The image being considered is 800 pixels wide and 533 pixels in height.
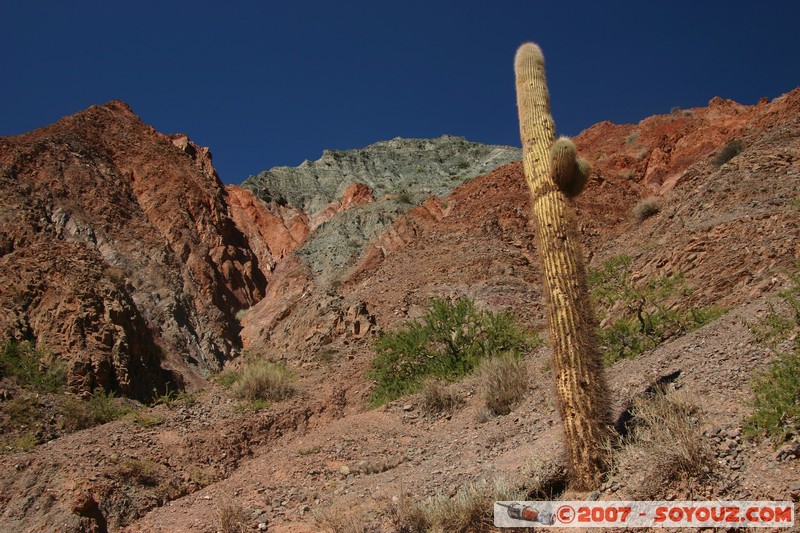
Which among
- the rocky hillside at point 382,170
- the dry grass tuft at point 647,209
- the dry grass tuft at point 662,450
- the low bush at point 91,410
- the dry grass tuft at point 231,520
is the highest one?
the rocky hillside at point 382,170

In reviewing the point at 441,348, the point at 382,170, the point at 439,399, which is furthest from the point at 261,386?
the point at 382,170

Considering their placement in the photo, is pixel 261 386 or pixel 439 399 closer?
pixel 439 399

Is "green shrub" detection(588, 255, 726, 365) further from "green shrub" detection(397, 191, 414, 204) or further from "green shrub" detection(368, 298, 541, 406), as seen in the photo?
"green shrub" detection(397, 191, 414, 204)

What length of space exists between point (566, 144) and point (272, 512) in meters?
5.32

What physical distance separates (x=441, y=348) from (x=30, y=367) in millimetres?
8128

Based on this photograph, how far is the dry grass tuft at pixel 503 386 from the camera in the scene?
9555mm

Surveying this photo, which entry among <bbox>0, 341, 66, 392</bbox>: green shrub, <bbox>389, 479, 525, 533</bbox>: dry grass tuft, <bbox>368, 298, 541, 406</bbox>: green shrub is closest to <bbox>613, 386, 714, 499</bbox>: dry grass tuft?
<bbox>389, 479, 525, 533</bbox>: dry grass tuft

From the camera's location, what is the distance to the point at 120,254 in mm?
24125

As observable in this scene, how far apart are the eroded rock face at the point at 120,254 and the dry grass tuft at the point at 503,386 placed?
830cm

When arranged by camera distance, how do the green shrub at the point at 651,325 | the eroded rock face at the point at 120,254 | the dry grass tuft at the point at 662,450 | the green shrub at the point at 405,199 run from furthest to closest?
1. the green shrub at the point at 405,199
2. the eroded rock face at the point at 120,254
3. the green shrub at the point at 651,325
4. the dry grass tuft at the point at 662,450

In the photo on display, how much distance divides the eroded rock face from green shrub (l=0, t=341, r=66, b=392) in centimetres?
34

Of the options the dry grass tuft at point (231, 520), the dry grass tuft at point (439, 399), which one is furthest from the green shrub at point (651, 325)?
the dry grass tuft at point (231, 520)

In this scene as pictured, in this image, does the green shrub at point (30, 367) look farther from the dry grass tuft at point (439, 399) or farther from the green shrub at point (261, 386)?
the dry grass tuft at point (439, 399)

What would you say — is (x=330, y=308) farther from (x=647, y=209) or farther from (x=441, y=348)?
(x=647, y=209)
